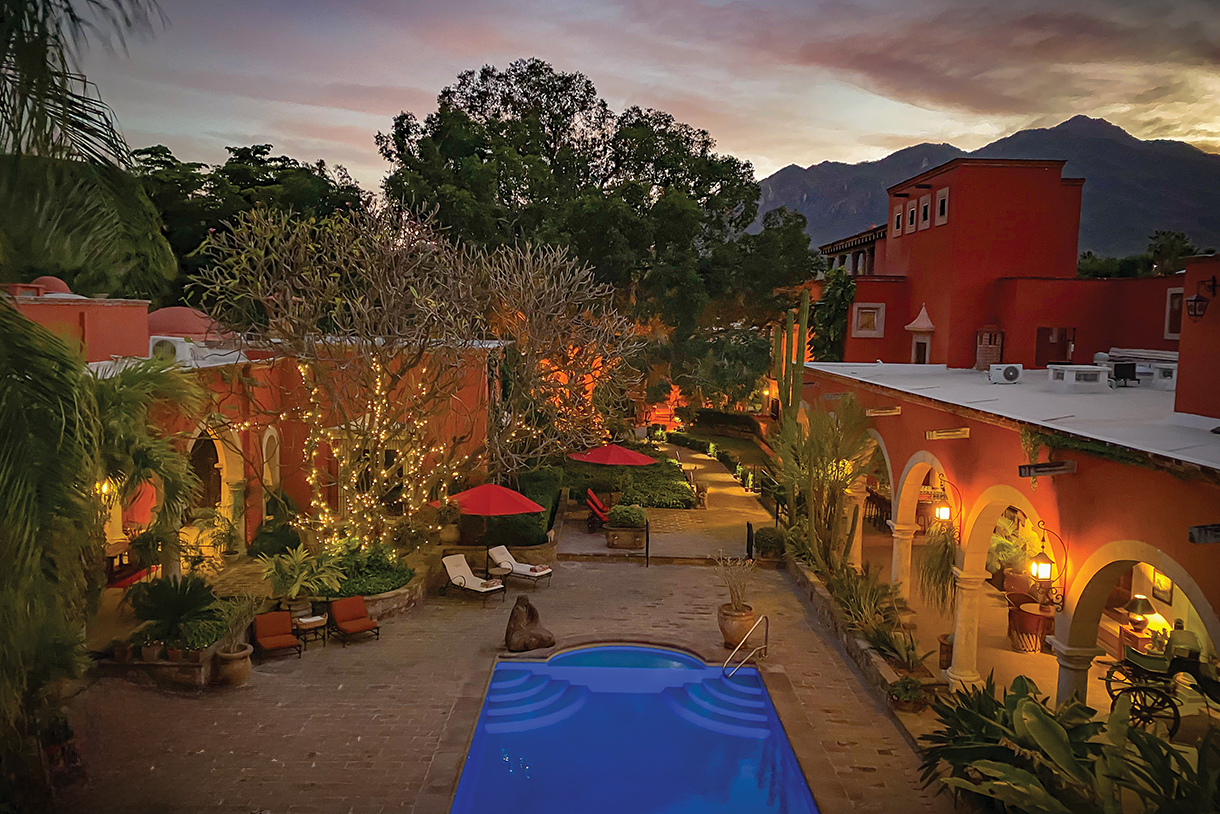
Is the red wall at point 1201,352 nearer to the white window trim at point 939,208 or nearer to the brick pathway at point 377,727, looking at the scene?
the brick pathway at point 377,727

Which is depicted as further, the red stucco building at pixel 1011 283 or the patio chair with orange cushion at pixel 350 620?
the red stucco building at pixel 1011 283

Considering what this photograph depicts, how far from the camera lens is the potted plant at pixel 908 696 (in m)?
10.4

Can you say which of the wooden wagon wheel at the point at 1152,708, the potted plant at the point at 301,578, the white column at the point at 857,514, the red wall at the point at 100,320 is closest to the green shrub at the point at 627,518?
the white column at the point at 857,514

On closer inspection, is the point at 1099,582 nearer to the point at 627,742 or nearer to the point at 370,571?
the point at 627,742

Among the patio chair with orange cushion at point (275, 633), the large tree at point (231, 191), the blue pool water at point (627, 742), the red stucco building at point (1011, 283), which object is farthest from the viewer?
the large tree at point (231, 191)

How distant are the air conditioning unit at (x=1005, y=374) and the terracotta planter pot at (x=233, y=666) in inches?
498

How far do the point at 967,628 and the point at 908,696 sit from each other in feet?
4.19

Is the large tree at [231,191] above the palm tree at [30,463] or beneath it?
above

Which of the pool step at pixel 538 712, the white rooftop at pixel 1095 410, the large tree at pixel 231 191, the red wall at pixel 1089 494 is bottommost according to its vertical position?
the pool step at pixel 538 712

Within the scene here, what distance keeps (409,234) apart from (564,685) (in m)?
9.25

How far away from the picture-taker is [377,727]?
404 inches

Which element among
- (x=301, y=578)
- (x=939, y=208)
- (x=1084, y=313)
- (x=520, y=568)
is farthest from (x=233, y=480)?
(x=1084, y=313)

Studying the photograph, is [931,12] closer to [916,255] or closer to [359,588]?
[916,255]

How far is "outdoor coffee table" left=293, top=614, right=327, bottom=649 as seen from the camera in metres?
12.9
